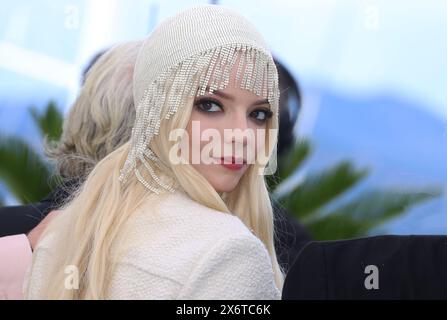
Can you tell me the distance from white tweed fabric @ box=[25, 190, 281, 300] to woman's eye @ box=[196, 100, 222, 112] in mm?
260

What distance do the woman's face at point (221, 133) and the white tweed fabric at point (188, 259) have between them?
0.18 meters

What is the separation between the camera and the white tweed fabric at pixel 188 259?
143cm

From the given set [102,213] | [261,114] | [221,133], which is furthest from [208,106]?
[102,213]

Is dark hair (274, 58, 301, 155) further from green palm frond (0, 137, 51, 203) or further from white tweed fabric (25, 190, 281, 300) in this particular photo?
white tweed fabric (25, 190, 281, 300)

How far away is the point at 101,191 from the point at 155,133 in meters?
0.18

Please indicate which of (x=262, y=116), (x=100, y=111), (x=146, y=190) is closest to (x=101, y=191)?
(x=146, y=190)

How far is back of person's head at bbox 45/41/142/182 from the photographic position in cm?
271

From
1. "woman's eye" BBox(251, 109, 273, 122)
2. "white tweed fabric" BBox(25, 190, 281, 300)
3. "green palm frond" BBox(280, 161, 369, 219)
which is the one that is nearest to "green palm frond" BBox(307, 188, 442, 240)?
"green palm frond" BBox(280, 161, 369, 219)

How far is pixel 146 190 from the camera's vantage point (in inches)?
65.4

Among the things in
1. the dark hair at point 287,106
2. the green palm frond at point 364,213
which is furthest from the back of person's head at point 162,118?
the green palm frond at point 364,213

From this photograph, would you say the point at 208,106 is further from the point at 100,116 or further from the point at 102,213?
the point at 100,116

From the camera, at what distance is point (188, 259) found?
1.44 m

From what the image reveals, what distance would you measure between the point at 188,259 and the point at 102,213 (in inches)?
10.0
